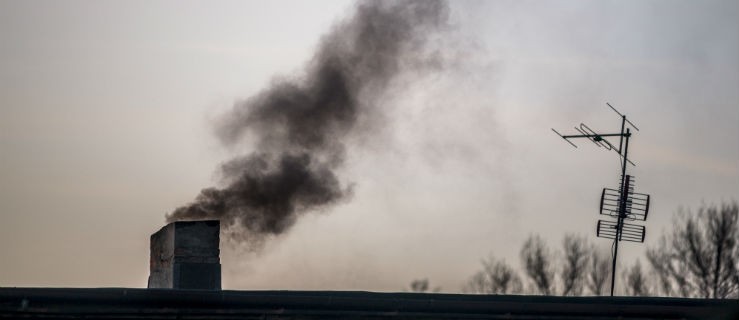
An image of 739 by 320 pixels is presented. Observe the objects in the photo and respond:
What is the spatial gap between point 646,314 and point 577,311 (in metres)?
1.25

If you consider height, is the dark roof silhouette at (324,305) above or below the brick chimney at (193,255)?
below

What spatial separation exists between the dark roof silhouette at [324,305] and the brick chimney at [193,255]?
5.34 meters

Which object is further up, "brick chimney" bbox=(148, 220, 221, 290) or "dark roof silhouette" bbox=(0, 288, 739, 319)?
"brick chimney" bbox=(148, 220, 221, 290)

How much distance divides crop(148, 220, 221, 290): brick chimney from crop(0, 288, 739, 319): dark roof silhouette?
5.34 m

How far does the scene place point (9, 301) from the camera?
23812 millimetres

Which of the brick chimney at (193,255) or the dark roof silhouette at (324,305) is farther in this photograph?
the brick chimney at (193,255)

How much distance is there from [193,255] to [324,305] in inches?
262

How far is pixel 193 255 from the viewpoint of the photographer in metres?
31.5

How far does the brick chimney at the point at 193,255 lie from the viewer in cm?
3128

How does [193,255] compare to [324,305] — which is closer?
[324,305]

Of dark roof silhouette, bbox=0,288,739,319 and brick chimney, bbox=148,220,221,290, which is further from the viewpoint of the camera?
brick chimney, bbox=148,220,221,290

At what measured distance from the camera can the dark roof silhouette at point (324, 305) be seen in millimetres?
24016

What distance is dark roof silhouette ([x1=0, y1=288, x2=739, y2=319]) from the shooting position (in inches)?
945

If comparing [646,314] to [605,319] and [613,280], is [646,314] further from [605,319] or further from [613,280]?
[613,280]
